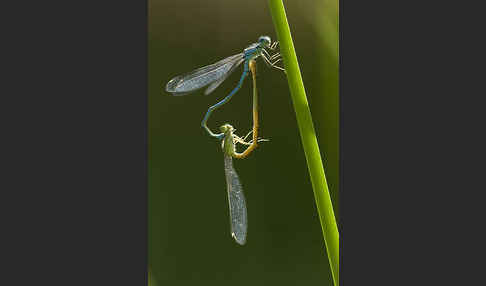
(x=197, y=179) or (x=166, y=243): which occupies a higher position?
(x=197, y=179)

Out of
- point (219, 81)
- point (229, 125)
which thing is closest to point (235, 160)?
point (229, 125)

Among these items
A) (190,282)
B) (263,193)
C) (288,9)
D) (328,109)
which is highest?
(288,9)

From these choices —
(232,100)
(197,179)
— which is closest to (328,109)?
(232,100)

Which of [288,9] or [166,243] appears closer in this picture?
[288,9]

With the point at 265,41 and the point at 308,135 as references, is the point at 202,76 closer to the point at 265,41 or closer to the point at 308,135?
the point at 265,41

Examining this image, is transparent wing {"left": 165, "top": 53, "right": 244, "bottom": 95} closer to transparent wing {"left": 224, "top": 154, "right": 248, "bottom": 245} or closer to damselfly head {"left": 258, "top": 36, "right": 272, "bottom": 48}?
damselfly head {"left": 258, "top": 36, "right": 272, "bottom": 48}

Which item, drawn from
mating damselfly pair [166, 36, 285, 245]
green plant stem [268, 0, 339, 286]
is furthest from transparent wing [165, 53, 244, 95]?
green plant stem [268, 0, 339, 286]

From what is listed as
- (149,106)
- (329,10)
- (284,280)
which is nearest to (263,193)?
(284,280)

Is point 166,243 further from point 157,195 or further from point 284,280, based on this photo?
point 284,280
